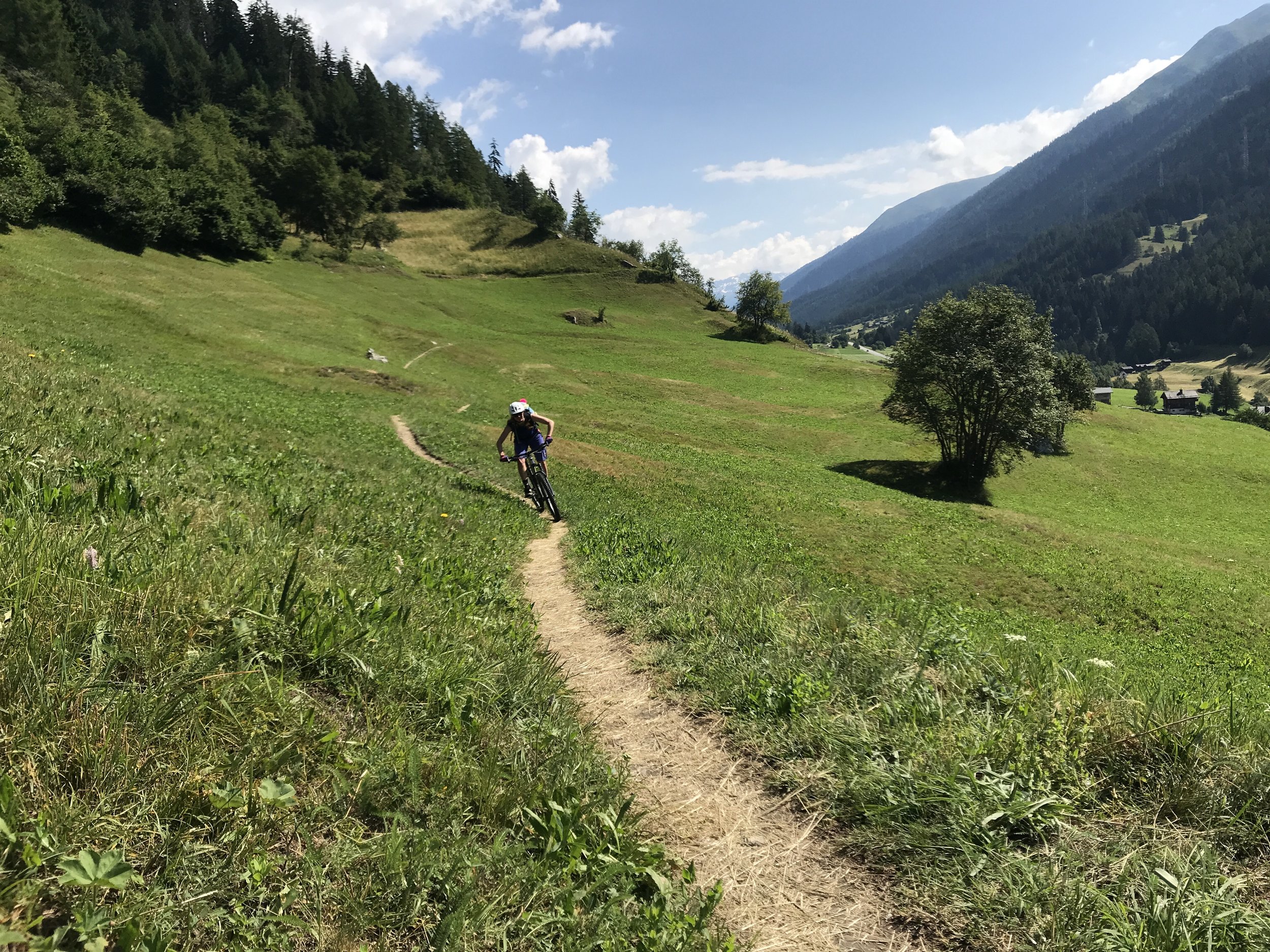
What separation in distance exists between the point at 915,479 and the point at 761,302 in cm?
7425

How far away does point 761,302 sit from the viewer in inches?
4309

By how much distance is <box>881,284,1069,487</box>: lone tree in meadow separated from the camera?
129ft

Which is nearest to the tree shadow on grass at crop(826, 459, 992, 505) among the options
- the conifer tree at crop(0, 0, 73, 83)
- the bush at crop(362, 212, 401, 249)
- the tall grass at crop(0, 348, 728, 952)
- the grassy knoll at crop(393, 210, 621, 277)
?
the tall grass at crop(0, 348, 728, 952)

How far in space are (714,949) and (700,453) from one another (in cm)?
3324

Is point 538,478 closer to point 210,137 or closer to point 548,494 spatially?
point 548,494

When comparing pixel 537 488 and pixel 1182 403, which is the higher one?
pixel 537 488

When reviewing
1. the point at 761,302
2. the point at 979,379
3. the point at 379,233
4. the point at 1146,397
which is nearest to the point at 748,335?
the point at 761,302

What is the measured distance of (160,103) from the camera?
12988 centimetres

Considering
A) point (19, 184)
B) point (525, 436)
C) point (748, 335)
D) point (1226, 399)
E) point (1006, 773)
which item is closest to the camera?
point (1006, 773)

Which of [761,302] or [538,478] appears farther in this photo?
[761,302]

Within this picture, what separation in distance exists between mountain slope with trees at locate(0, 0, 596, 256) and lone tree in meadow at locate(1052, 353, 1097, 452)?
8484cm

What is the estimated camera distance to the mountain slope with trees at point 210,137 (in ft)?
176

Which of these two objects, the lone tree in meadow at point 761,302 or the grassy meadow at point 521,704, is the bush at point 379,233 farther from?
the grassy meadow at point 521,704

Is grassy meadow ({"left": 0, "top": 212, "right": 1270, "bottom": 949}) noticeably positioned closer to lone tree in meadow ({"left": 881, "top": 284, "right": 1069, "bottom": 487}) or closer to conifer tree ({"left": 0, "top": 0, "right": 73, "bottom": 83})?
lone tree in meadow ({"left": 881, "top": 284, "right": 1069, "bottom": 487})
